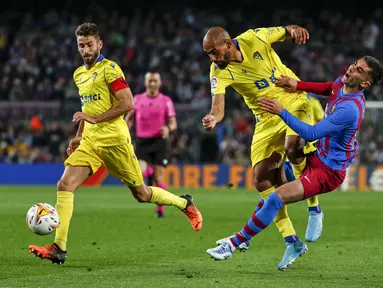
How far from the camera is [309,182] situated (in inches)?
281

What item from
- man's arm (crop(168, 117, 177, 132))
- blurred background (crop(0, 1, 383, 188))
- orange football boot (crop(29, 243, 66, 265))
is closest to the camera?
orange football boot (crop(29, 243, 66, 265))

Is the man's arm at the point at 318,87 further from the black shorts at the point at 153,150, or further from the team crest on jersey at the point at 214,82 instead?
the black shorts at the point at 153,150

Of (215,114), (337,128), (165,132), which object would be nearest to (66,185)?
(215,114)

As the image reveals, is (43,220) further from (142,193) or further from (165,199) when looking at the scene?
(165,199)

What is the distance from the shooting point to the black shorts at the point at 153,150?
44.8 ft

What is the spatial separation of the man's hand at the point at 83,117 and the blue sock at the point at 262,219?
1728 mm

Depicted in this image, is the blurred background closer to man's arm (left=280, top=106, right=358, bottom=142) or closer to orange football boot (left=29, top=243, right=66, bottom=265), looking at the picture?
orange football boot (left=29, top=243, right=66, bottom=265)

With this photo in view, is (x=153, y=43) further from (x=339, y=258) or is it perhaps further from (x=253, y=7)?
(x=339, y=258)

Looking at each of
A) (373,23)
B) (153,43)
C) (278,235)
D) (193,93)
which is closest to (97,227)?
→ (278,235)

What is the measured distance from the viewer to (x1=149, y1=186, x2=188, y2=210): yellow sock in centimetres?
870

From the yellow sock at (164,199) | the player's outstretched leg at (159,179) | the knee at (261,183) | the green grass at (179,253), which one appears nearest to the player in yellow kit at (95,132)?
the yellow sock at (164,199)


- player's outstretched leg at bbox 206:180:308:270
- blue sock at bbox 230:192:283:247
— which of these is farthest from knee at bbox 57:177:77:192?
blue sock at bbox 230:192:283:247

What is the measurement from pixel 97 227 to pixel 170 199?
284 cm

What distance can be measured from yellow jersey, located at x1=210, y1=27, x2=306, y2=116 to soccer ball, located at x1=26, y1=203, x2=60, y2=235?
199 cm
